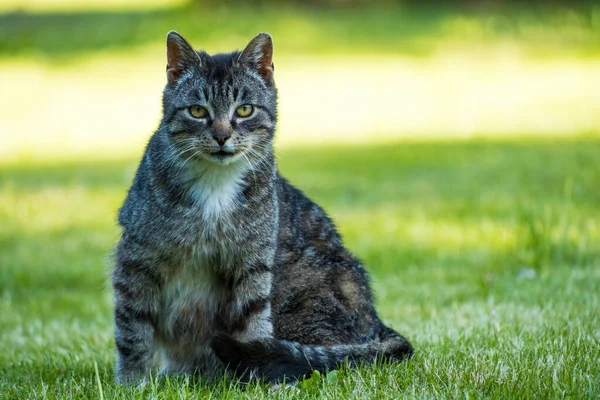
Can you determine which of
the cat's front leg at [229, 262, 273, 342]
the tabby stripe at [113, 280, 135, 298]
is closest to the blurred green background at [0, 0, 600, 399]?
the cat's front leg at [229, 262, 273, 342]

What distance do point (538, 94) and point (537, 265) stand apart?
8940mm

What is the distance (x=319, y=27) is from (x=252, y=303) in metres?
19.0

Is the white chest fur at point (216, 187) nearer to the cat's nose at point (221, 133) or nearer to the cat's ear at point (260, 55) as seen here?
the cat's nose at point (221, 133)

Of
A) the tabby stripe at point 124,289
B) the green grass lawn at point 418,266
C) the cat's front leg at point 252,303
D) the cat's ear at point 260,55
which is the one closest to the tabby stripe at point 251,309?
the cat's front leg at point 252,303

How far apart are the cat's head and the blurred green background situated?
1103mm

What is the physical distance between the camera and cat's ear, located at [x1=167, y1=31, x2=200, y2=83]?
14.4ft

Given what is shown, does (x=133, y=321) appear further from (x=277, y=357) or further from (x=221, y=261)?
(x=277, y=357)

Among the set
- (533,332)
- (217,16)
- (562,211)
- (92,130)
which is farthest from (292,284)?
(217,16)

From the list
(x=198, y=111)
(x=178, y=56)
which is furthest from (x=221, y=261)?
(x=178, y=56)

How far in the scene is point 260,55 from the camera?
4527 millimetres

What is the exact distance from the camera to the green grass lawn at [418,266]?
3.98 m

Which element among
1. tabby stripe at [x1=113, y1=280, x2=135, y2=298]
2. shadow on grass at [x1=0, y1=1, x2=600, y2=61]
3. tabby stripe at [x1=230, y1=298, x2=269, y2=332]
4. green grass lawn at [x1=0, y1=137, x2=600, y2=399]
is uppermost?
shadow on grass at [x1=0, y1=1, x2=600, y2=61]

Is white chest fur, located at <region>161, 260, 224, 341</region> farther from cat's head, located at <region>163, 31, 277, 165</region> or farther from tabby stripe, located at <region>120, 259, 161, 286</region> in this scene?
cat's head, located at <region>163, 31, 277, 165</region>

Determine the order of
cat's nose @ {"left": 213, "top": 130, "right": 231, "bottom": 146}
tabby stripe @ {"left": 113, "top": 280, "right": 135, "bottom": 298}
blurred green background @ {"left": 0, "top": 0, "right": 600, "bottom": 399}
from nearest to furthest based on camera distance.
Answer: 1. cat's nose @ {"left": 213, "top": 130, "right": 231, "bottom": 146}
2. tabby stripe @ {"left": 113, "top": 280, "right": 135, "bottom": 298}
3. blurred green background @ {"left": 0, "top": 0, "right": 600, "bottom": 399}
